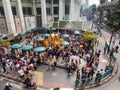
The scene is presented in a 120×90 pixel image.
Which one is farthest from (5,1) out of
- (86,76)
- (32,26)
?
(86,76)

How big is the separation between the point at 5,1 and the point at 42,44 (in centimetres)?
1394

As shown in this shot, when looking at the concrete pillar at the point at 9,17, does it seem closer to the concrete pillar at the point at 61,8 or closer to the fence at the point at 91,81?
the concrete pillar at the point at 61,8

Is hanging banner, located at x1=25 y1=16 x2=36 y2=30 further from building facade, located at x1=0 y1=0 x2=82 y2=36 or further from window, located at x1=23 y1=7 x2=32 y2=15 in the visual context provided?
window, located at x1=23 y1=7 x2=32 y2=15

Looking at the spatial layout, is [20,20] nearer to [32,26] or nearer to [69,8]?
[32,26]

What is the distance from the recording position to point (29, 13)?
38.8 metres

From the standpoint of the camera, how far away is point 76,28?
116 ft

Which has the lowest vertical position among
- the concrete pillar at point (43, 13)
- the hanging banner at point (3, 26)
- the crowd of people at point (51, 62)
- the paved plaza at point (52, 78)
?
the paved plaza at point (52, 78)

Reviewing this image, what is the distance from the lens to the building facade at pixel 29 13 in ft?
100

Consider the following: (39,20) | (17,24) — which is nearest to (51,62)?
(17,24)

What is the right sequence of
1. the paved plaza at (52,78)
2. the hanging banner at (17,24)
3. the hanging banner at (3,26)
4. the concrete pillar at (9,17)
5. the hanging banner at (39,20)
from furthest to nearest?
1. the hanging banner at (39,20)
2. the hanging banner at (17,24)
3. the hanging banner at (3,26)
4. the concrete pillar at (9,17)
5. the paved plaza at (52,78)

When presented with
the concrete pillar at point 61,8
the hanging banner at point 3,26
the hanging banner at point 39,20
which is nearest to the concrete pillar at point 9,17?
the hanging banner at point 3,26

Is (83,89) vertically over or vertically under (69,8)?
under

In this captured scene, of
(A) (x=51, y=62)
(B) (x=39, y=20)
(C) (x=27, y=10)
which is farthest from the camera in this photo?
(B) (x=39, y=20)

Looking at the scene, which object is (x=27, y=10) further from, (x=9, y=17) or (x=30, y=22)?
(x=9, y=17)
